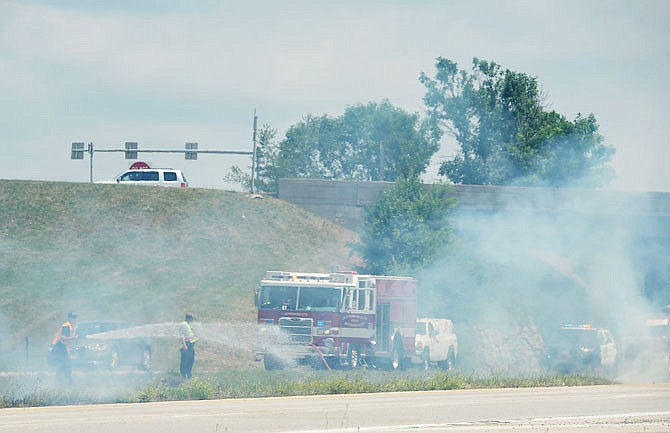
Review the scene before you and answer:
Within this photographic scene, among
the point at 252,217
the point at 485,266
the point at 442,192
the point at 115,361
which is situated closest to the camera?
the point at 115,361

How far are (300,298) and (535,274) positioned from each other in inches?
801

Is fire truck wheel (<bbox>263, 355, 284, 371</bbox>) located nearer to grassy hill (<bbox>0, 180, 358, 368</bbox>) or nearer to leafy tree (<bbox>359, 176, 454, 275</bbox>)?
grassy hill (<bbox>0, 180, 358, 368</bbox>)

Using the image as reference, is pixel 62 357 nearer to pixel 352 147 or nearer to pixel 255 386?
pixel 255 386

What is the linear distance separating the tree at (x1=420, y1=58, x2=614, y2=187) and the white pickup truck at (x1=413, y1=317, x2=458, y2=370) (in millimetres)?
31057

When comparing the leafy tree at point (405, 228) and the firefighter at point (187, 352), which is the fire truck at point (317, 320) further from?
the leafy tree at point (405, 228)

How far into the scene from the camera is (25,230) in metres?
49.8

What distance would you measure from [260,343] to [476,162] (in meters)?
54.5

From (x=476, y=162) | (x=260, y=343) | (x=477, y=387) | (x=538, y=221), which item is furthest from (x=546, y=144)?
(x=477, y=387)

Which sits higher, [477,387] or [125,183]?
[125,183]

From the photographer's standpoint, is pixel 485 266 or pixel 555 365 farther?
pixel 485 266

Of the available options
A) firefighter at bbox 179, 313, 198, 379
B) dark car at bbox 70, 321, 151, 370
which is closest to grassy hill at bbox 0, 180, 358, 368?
dark car at bbox 70, 321, 151, 370

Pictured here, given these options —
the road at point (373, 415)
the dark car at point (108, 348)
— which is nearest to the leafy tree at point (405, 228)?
the dark car at point (108, 348)

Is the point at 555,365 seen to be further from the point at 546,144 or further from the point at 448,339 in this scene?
the point at 546,144

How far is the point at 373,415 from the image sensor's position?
17250 mm
